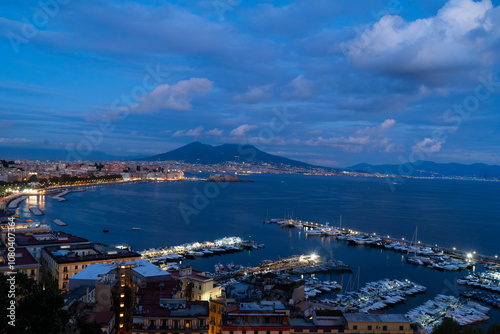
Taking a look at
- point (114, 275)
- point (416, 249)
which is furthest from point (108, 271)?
point (416, 249)

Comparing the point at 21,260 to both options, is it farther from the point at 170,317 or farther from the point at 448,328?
the point at 448,328

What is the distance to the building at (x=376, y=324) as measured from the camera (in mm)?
7168

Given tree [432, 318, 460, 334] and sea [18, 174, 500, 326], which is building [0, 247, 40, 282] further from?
tree [432, 318, 460, 334]

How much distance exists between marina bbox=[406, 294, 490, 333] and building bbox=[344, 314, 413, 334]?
4047 mm

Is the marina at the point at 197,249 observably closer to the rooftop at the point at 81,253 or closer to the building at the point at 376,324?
the rooftop at the point at 81,253

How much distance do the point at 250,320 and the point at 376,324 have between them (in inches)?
93.5

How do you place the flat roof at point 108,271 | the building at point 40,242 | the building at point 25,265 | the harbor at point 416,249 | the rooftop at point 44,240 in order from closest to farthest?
the flat roof at point 108,271 → the building at point 25,265 → the building at point 40,242 → the rooftop at point 44,240 → the harbor at point 416,249

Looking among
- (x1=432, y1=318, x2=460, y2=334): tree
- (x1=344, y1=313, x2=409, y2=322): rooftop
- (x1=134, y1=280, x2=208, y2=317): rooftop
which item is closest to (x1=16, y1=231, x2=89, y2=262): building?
(x1=134, y1=280, x2=208, y2=317): rooftop

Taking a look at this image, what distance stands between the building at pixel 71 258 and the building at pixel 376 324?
7557 millimetres

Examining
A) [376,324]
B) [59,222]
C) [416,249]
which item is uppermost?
[376,324]

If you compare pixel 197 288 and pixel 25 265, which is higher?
pixel 25 265

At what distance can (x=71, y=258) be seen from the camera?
1134 cm

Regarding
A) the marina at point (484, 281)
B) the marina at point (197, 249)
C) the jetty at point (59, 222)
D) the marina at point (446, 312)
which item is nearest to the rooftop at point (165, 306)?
the marina at point (446, 312)

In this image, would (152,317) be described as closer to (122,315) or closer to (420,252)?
(122,315)
